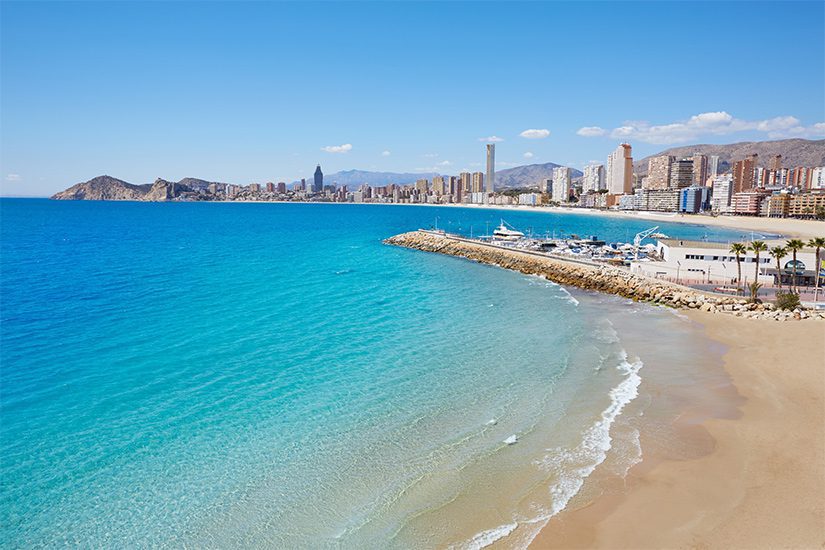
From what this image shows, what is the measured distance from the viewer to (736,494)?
1189cm

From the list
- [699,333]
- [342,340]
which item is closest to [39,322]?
[342,340]

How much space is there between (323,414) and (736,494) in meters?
11.3

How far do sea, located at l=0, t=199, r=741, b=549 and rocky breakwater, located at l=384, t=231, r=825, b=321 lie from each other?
345cm

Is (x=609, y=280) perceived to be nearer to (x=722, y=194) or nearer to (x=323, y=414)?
(x=323, y=414)

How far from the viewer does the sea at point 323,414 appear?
36.3ft

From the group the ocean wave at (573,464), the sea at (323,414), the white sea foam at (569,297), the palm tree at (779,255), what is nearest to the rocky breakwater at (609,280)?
the white sea foam at (569,297)

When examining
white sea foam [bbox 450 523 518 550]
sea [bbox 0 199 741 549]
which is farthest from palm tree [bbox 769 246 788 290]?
white sea foam [bbox 450 523 518 550]

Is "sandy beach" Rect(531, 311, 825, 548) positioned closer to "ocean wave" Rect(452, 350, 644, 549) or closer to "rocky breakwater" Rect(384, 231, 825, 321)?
"ocean wave" Rect(452, 350, 644, 549)

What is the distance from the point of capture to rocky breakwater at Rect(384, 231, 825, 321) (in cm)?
3133

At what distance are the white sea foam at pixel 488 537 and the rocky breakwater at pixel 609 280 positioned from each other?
26609 mm

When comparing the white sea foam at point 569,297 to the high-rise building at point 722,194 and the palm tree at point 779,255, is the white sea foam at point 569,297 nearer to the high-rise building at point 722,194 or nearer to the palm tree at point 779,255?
the palm tree at point 779,255

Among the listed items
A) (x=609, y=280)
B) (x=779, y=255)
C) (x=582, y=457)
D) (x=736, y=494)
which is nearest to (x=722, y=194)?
(x=609, y=280)

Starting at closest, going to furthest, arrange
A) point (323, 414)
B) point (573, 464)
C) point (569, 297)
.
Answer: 1. point (573, 464)
2. point (323, 414)
3. point (569, 297)

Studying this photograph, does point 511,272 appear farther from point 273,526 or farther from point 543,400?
point 273,526
